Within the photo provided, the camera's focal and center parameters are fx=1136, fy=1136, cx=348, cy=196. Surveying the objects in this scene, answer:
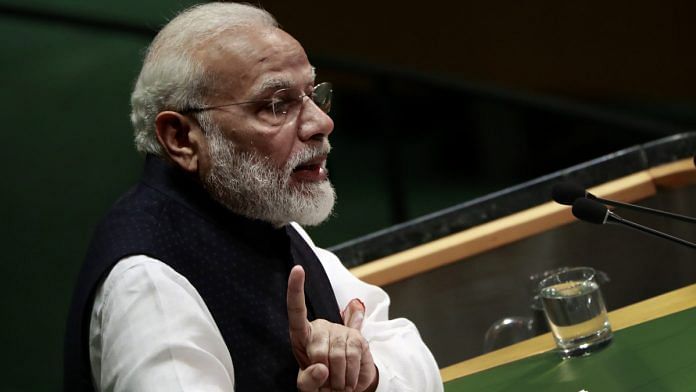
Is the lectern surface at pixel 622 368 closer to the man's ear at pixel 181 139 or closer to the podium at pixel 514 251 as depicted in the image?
the podium at pixel 514 251

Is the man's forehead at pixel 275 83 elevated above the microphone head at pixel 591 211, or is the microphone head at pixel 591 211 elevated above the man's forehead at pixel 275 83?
the man's forehead at pixel 275 83

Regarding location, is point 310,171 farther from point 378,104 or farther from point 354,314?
point 378,104

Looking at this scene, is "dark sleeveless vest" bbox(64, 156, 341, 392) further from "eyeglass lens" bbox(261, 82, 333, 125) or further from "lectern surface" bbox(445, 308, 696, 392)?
"lectern surface" bbox(445, 308, 696, 392)

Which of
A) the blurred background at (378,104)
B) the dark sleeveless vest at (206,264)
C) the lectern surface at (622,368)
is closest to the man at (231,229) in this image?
the dark sleeveless vest at (206,264)

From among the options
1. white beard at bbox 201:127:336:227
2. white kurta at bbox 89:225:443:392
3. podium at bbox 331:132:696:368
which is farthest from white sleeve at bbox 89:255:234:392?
podium at bbox 331:132:696:368

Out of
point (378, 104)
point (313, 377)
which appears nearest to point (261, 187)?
point (313, 377)

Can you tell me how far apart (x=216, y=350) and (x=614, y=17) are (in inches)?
145

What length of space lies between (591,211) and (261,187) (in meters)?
0.46

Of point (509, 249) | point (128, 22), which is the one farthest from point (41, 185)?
point (509, 249)

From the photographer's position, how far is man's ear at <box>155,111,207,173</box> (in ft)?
5.20

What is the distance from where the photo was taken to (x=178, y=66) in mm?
1569

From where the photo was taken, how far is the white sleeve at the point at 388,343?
1623 mm

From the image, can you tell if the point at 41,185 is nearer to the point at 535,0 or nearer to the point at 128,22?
the point at 128,22

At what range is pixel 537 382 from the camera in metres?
1.70
